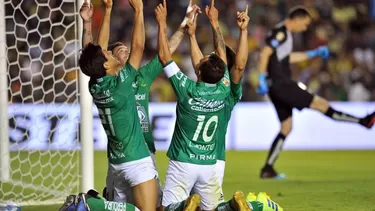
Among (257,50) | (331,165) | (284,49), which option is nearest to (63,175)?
(284,49)

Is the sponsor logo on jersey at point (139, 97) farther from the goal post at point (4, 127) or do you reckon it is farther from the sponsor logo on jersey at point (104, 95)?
the goal post at point (4, 127)

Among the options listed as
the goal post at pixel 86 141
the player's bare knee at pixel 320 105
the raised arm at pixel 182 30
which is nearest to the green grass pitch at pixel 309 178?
the goal post at pixel 86 141

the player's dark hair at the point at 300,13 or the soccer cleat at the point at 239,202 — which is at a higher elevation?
the player's dark hair at the point at 300,13

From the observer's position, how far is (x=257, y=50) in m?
19.3

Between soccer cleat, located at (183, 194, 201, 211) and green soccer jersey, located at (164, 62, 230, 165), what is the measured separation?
37cm

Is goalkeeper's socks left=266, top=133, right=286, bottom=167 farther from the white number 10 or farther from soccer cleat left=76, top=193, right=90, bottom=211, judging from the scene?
soccer cleat left=76, top=193, right=90, bottom=211

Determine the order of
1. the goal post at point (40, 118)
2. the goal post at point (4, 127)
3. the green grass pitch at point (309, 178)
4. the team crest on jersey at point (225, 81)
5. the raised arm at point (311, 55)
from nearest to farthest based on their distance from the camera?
the team crest on jersey at point (225, 81) → the green grass pitch at point (309, 178) → the goal post at point (40, 118) → the goal post at point (4, 127) → the raised arm at point (311, 55)

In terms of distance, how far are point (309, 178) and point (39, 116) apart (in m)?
3.86

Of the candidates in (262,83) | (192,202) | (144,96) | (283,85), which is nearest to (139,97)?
(144,96)

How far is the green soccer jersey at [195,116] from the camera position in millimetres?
6648

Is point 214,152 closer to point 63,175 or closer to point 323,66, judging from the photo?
point 63,175

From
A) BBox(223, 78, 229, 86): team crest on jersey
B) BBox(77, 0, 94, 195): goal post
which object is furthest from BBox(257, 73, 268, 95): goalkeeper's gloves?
BBox(223, 78, 229, 86): team crest on jersey

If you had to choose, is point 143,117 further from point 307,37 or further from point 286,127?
point 307,37

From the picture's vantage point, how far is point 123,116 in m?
6.53
